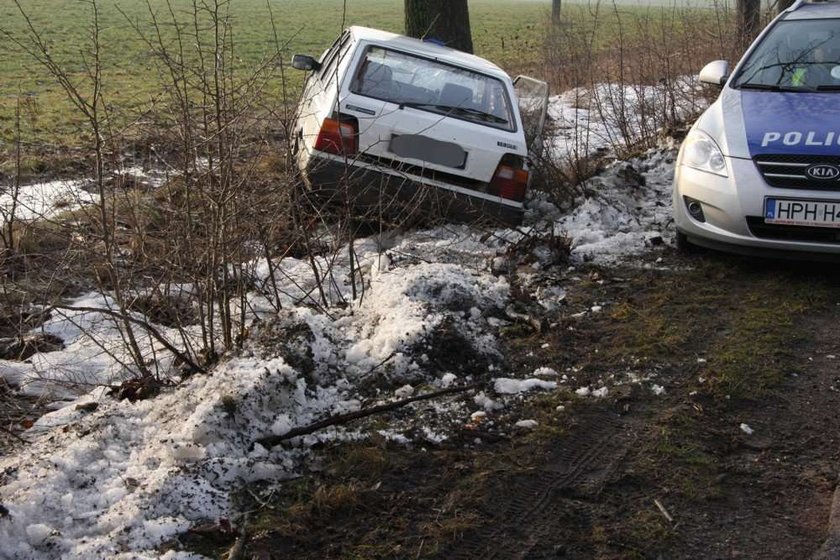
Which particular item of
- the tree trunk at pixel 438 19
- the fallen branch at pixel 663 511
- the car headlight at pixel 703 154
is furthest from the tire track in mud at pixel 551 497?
the tree trunk at pixel 438 19

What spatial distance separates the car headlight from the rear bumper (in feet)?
4.64

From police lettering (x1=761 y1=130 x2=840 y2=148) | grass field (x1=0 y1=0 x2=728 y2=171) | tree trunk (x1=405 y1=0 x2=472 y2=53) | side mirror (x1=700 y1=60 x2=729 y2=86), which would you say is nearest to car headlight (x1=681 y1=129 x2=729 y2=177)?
police lettering (x1=761 y1=130 x2=840 y2=148)

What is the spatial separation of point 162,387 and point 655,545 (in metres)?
2.35

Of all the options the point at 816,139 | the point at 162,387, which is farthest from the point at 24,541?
the point at 816,139

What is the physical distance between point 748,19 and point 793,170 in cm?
717

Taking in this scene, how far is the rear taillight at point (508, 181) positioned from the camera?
667 cm

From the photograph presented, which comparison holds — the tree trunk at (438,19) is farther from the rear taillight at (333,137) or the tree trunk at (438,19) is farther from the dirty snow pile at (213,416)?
the dirty snow pile at (213,416)

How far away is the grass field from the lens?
512 centimetres

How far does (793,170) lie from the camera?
17.5 feet

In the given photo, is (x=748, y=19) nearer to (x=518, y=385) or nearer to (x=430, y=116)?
(x=430, y=116)

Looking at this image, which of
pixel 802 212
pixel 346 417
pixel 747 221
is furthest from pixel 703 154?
pixel 346 417

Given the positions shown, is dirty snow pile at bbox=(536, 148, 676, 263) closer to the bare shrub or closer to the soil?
the bare shrub

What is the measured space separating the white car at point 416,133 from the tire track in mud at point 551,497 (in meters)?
2.72

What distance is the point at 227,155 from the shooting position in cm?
398
